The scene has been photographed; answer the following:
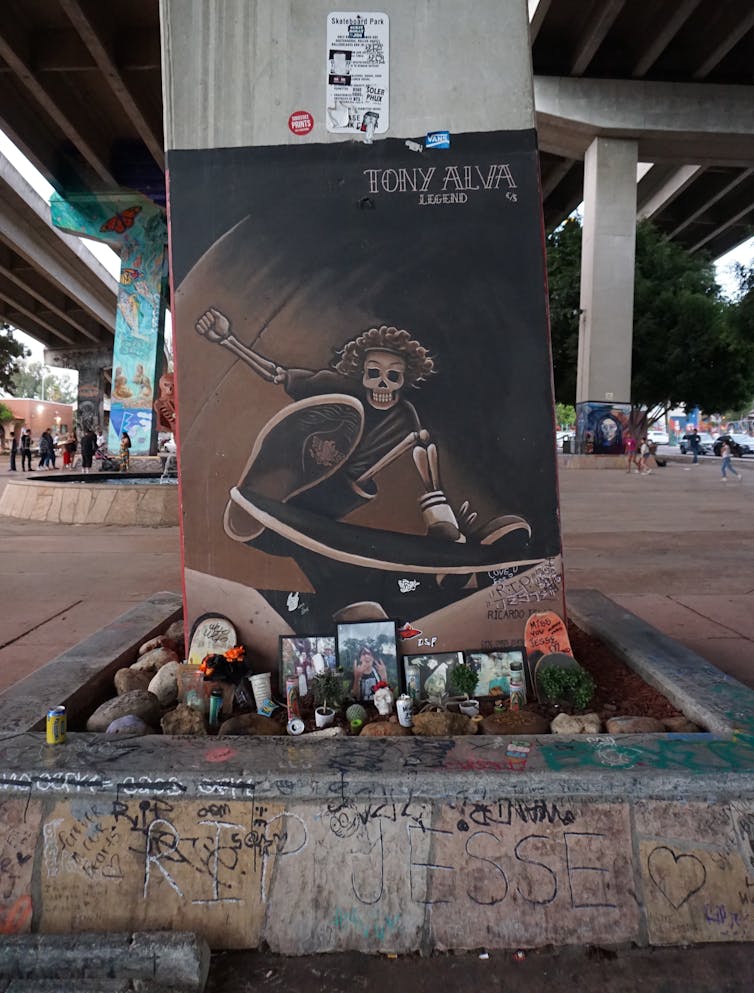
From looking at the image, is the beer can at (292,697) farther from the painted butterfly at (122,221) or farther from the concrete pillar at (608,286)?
the painted butterfly at (122,221)

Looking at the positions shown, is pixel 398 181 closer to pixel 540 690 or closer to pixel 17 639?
pixel 540 690

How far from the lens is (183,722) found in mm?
3014

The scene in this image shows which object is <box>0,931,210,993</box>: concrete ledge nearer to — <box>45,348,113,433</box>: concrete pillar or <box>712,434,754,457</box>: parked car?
<box>712,434,754,457</box>: parked car

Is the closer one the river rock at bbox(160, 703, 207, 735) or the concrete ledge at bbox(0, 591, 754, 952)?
the concrete ledge at bbox(0, 591, 754, 952)

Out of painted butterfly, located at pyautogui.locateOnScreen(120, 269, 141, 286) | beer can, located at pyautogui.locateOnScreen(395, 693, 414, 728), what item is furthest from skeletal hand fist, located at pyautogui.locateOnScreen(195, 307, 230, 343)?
painted butterfly, located at pyautogui.locateOnScreen(120, 269, 141, 286)

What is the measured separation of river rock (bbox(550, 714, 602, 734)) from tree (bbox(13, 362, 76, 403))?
13643 cm

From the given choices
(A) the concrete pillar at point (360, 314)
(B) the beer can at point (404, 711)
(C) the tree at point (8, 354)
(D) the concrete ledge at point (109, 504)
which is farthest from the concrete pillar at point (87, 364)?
(B) the beer can at point (404, 711)

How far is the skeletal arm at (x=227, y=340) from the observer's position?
3.46m

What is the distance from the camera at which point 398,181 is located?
3467mm

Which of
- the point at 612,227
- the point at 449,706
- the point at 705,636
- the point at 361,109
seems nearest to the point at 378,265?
the point at 361,109

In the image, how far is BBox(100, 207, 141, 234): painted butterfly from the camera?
87.6 feet

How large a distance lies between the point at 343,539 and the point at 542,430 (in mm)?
1139

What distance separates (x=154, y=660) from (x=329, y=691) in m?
1.10

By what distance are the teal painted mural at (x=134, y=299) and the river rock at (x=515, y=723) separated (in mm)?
25605
